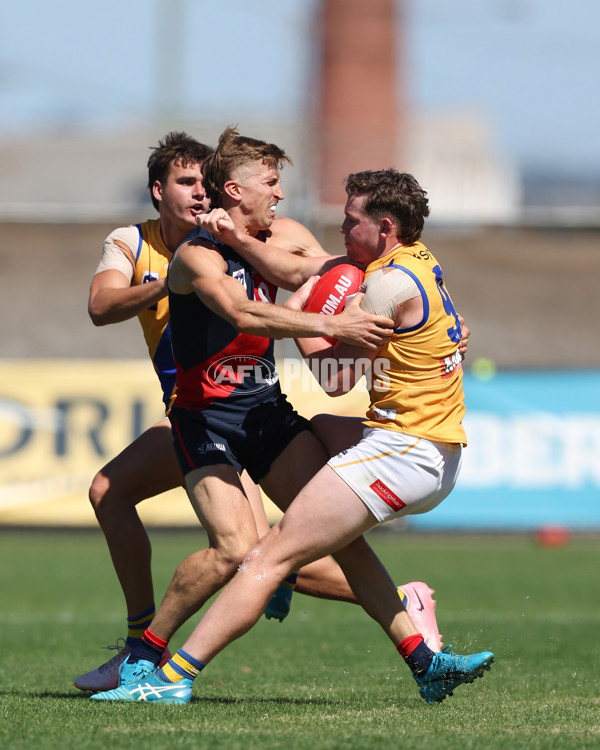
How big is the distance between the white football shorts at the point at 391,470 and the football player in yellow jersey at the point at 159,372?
0.86 meters

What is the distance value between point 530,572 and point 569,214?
910 centimetres

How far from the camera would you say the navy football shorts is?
5398mm

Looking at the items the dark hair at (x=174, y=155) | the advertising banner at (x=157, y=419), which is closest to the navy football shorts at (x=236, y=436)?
the dark hair at (x=174, y=155)

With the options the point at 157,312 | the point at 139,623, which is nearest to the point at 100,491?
the point at 139,623

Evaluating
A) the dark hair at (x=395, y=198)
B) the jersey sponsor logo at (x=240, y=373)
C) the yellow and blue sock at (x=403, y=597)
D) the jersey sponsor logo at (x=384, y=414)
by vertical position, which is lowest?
the yellow and blue sock at (x=403, y=597)

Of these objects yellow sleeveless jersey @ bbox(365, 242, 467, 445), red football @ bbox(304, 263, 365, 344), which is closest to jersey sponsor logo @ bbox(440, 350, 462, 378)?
yellow sleeveless jersey @ bbox(365, 242, 467, 445)

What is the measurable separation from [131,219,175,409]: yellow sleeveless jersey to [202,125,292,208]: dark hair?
0.90 meters

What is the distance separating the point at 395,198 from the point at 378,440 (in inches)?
41.7

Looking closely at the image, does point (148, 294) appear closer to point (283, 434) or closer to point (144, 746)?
point (283, 434)

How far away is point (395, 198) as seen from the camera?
521 cm

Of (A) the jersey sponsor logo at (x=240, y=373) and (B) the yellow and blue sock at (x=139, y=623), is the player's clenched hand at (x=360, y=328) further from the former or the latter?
(B) the yellow and blue sock at (x=139, y=623)

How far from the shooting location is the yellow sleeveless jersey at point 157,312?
629 centimetres

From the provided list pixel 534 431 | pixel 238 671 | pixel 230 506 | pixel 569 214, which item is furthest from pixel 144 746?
pixel 569 214

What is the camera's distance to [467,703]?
5625 mm
